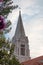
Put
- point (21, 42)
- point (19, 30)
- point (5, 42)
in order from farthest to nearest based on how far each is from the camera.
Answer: point (19, 30) < point (21, 42) < point (5, 42)

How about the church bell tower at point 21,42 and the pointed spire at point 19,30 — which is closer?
the church bell tower at point 21,42

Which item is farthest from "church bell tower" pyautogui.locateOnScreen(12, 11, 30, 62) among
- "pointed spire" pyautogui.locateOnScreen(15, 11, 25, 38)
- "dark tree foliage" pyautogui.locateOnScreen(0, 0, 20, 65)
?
"dark tree foliage" pyautogui.locateOnScreen(0, 0, 20, 65)

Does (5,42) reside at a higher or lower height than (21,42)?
higher

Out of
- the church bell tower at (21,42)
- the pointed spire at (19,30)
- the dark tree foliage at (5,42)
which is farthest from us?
the pointed spire at (19,30)

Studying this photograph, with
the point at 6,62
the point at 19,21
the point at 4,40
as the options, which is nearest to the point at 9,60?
the point at 6,62

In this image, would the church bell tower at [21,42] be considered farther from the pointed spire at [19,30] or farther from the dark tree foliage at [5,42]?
the dark tree foliage at [5,42]

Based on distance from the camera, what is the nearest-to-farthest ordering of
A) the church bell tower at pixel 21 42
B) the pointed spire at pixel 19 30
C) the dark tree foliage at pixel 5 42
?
the dark tree foliage at pixel 5 42, the church bell tower at pixel 21 42, the pointed spire at pixel 19 30

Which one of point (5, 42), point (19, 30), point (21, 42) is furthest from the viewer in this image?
point (19, 30)

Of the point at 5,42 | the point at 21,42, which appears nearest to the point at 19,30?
the point at 21,42

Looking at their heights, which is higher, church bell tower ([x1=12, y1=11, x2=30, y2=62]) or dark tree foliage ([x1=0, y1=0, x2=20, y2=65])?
dark tree foliage ([x1=0, y1=0, x2=20, y2=65])

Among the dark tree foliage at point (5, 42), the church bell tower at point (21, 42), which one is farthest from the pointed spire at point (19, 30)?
the dark tree foliage at point (5, 42)

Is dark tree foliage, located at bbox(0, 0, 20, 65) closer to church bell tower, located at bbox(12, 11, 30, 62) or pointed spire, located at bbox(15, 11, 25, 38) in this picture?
church bell tower, located at bbox(12, 11, 30, 62)

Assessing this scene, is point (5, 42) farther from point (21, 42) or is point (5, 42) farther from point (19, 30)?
point (19, 30)

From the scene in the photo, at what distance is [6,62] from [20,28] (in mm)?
74721
